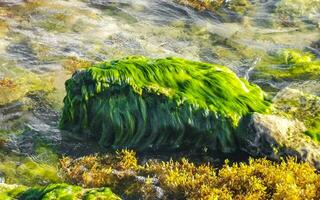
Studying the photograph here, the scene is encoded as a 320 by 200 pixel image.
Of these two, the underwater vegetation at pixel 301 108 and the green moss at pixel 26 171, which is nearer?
the green moss at pixel 26 171

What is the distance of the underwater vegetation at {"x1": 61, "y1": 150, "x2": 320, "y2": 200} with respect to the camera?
294 inches

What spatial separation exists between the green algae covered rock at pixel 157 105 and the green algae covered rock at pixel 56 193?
79.2 inches

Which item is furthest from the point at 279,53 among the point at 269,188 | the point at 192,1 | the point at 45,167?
the point at 45,167

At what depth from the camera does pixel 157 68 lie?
32.2ft

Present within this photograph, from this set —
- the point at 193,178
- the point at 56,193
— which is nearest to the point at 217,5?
the point at 193,178

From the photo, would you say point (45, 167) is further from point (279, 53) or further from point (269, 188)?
point (279, 53)

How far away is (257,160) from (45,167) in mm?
3918

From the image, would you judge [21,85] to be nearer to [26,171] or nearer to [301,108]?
[26,171]

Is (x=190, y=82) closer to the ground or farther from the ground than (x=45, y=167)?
farther from the ground

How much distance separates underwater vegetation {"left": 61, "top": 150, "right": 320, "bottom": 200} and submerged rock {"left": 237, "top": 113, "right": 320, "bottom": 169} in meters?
0.20

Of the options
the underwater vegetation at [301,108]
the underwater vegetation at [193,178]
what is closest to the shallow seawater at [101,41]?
the underwater vegetation at [193,178]

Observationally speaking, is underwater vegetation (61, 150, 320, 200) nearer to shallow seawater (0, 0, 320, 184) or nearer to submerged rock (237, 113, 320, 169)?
submerged rock (237, 113, 320, 169)

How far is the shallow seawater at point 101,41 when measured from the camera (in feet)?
32.5

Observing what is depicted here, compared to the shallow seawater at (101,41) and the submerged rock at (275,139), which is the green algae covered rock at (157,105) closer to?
the submerged rock at (275,139)
